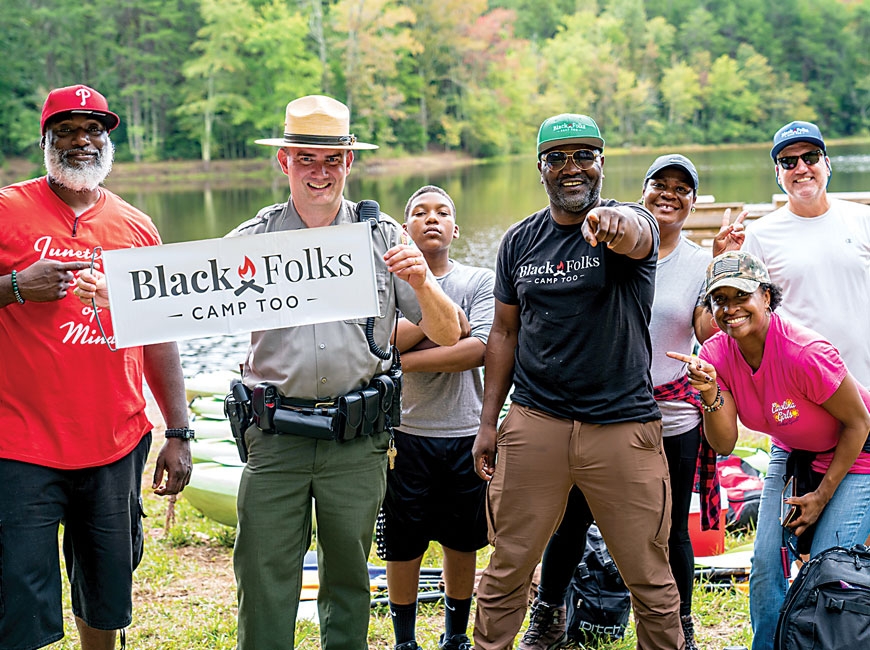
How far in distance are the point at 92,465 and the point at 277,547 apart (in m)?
0.74

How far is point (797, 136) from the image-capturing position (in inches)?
158

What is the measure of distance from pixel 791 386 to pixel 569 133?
1.26 m

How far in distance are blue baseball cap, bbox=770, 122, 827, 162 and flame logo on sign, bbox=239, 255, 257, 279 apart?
243cm

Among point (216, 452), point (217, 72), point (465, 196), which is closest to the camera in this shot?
point (216, 452)

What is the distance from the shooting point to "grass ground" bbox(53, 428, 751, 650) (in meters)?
4.03

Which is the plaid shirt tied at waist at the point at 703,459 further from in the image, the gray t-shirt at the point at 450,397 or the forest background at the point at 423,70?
the forest background at the point at 423,70

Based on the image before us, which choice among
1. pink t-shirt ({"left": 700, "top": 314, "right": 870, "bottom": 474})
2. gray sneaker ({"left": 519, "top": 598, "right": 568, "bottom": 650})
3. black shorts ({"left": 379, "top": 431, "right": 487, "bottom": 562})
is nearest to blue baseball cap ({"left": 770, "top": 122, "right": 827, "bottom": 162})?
pink t-shirt ({"left": 700, "top": 314, "right": 870, "bottom": 474})

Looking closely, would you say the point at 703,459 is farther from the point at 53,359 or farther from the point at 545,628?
the point at 53,359

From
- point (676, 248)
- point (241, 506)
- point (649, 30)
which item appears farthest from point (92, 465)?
point (649, 30)

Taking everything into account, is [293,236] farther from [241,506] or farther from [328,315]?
[241,506]

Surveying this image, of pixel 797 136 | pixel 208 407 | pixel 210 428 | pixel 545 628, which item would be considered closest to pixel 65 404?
pixel 545 628

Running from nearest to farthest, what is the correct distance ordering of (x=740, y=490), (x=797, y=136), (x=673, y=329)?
(x=673, y=329) → (x=797, y=136) → (x=740, y=490)

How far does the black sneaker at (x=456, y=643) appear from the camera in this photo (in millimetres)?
3836

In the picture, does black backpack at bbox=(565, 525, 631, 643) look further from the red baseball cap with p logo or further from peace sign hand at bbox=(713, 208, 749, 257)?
the red baseball cap with p logo
